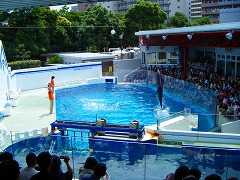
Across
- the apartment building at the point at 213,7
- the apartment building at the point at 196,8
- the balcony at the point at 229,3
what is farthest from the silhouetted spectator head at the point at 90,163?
the apartment building at the point at 196,8

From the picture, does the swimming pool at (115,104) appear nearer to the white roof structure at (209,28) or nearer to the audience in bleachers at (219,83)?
the audience in bleachers at (219,83)

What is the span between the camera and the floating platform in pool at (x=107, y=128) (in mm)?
11195

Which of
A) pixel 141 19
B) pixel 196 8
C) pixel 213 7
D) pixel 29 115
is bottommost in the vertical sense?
pixel 29 115

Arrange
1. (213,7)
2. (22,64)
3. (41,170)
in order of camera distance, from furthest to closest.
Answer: (213,7), (22,64), (41,170)

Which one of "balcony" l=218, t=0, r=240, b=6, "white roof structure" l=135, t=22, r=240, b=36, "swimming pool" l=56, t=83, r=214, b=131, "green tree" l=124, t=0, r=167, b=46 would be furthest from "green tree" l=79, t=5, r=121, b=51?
"balcony" l=218, t=0, r=240, b=6

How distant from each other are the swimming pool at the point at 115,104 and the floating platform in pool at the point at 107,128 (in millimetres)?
2297

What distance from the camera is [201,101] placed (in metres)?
14.9

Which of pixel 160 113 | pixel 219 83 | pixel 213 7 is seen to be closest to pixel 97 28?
pixel 219 83

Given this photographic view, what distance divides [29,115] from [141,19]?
1320 inches

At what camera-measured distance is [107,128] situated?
11.5 meters

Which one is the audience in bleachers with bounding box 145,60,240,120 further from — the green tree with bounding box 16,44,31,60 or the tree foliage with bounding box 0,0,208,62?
the green tree with bounding box 16,44,31,60

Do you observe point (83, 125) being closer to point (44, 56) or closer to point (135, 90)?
point (135, 90)

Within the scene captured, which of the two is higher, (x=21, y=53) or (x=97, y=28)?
(x=97, y=28)

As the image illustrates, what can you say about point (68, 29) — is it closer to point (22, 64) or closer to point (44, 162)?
point (22, 64)
